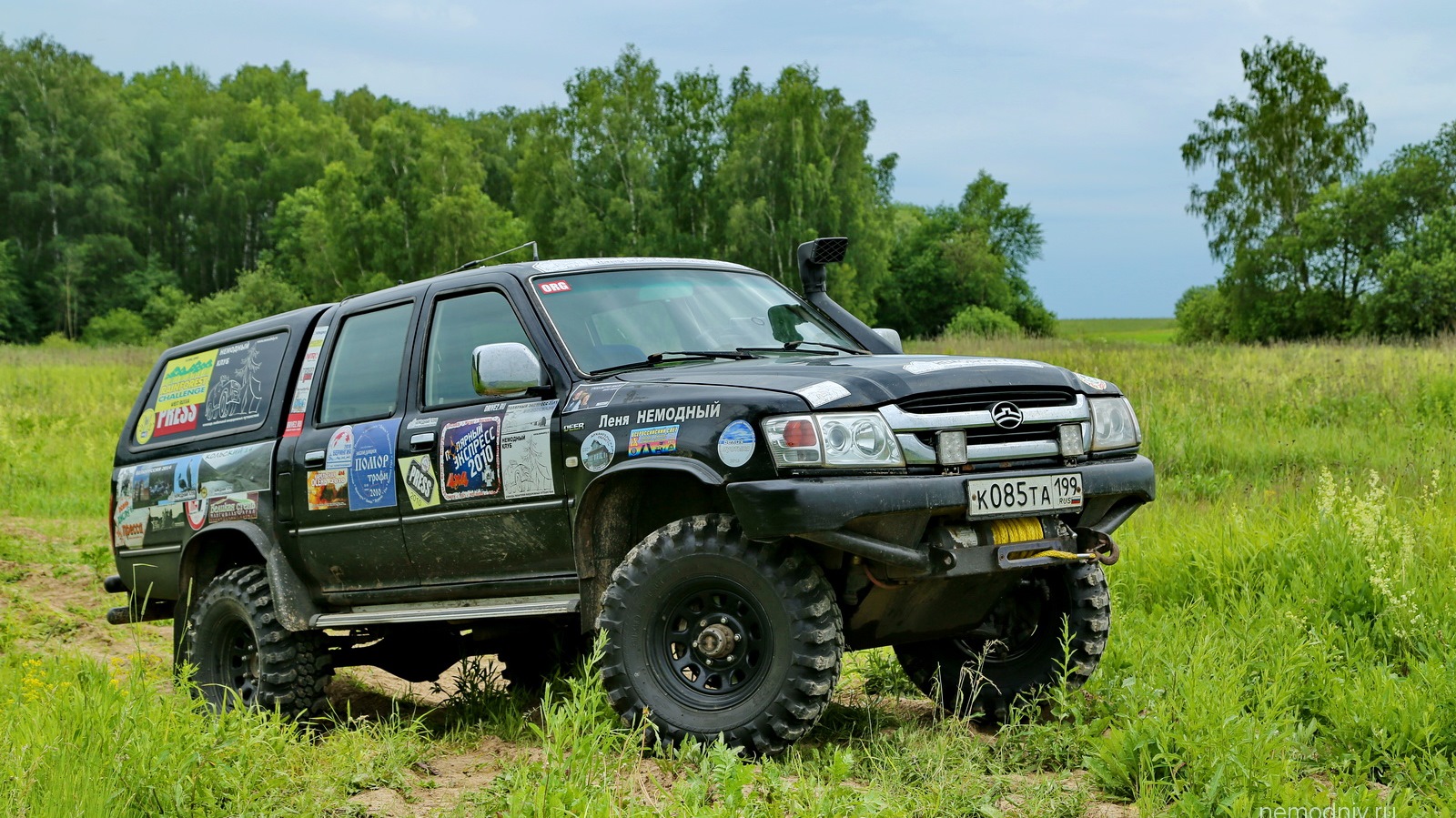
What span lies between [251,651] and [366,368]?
5.10ft

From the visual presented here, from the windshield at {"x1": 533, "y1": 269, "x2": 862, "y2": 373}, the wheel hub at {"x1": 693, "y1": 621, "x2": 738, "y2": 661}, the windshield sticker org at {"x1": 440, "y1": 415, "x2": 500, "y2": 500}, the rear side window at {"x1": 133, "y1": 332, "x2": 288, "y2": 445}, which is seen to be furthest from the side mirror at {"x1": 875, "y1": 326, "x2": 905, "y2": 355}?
the rear side window at {"x1": 133, "y1": 332, "x2": 288, "y2": 445}

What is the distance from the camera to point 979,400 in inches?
173

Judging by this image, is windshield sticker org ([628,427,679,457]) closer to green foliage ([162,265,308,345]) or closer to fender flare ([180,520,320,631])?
fender flare ([180,520,320,631])

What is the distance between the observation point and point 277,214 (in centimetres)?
7156

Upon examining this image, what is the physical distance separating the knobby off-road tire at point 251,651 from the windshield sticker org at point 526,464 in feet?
5.47

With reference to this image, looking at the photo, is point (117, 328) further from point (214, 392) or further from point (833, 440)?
point (833, 440)

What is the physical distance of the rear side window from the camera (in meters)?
6.34

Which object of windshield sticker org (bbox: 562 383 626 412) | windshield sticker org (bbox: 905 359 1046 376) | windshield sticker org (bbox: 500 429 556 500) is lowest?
windshield sticker org (bbox: 500 429 556 500)

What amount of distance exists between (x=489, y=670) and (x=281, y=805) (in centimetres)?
242

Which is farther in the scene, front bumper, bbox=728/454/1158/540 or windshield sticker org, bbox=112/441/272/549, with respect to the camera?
windshield sticker org, bbox=112/441/272/549

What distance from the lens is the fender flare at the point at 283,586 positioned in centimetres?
582

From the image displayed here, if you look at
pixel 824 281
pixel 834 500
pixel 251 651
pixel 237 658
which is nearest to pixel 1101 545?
pixel 834 500

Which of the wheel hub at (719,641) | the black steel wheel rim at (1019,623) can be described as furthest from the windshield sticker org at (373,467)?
the black steel wheel rim at (1019,623)

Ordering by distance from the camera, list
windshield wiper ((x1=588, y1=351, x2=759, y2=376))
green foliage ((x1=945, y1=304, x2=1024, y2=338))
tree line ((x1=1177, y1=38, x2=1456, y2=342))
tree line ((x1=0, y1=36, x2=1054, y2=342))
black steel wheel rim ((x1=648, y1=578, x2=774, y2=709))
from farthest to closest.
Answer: green foliage ((x1=945, y1=304, x2=1024, y2=338))
tree line ((x1=0, y1=36, x2=1054, y2=342))
tree line ((x1=1177, y1=38, x2=1456, y2=342))
windshield wiper ((x1=588, y1=351, x2=759, y2=376))
black steel wheel rim ((x1=648, y1=578, x2=774, y2=709))
